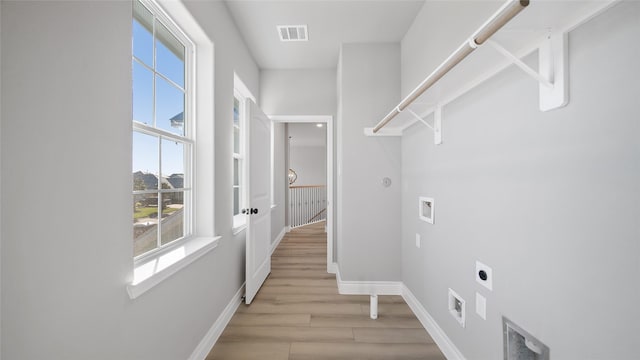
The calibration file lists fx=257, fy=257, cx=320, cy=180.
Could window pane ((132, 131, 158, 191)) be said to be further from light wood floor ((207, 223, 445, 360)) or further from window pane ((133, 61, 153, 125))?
light wood floor ((207, 223, 445, 360))

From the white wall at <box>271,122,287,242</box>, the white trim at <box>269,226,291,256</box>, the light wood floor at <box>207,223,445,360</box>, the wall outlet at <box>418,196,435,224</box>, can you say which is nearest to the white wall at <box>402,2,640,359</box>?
the wall outlet at <box>418,196,435,224</box>

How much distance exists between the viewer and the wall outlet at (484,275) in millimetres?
1286

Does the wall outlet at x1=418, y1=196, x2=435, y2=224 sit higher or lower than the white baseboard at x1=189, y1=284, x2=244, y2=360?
higher

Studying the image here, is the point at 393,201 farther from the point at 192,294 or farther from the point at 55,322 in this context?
the point at 55,322

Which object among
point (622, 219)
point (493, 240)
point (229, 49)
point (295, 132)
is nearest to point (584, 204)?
point (622, 219)

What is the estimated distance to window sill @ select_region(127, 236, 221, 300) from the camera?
3.58 feet

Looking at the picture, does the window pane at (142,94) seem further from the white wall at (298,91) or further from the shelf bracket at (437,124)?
the white wall at (298,91)

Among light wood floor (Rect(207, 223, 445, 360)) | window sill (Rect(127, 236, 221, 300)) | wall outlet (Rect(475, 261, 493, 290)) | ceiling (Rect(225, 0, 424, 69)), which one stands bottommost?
light wood floor (Rect(207, 223, 445, 360))

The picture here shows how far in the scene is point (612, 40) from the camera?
2.49ft

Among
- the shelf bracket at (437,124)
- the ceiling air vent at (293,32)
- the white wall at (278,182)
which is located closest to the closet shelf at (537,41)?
the shelf bracket at (437,124)

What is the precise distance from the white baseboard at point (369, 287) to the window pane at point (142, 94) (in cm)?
227

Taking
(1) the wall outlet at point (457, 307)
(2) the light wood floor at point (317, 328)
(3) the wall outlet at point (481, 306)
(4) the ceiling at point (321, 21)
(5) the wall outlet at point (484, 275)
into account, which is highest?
(4) the ceiling at point (321, 21)

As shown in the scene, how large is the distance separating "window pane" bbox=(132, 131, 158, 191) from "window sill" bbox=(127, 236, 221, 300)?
39 cm

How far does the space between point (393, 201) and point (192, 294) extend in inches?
76.4
